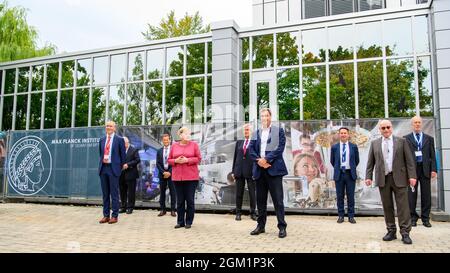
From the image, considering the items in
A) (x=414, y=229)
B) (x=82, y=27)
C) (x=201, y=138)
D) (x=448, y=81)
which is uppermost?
(x=82, y=27)

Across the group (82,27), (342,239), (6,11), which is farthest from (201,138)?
(6,11)

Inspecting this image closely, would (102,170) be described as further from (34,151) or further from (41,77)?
(41,77)

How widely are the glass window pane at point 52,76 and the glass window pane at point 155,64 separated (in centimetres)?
419

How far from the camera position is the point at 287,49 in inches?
488

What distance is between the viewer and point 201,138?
9852 mm

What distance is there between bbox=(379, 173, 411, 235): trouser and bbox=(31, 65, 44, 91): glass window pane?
47.2ft

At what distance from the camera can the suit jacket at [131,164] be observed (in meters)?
9.61

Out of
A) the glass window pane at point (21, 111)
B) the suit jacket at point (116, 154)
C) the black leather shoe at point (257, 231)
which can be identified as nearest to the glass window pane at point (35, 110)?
the glass window pane at point (21, 111)

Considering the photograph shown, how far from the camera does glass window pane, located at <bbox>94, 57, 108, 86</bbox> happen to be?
14.7 meters

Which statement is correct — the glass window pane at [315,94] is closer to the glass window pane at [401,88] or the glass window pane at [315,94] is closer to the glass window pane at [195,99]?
the glass window pane at [401,88]

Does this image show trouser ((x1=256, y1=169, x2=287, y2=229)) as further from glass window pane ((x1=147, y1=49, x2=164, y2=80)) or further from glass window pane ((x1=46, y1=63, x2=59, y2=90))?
glass window pane ((x1=46, y1=63, x2=59, y2=90))

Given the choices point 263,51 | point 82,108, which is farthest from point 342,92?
point 82,108

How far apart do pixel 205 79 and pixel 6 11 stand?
15.8 meters

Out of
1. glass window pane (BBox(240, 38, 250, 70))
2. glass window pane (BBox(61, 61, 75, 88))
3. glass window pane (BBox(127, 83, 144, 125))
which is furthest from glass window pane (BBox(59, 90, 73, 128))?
glass window pane (BBox(240, 38, 250, 70))
